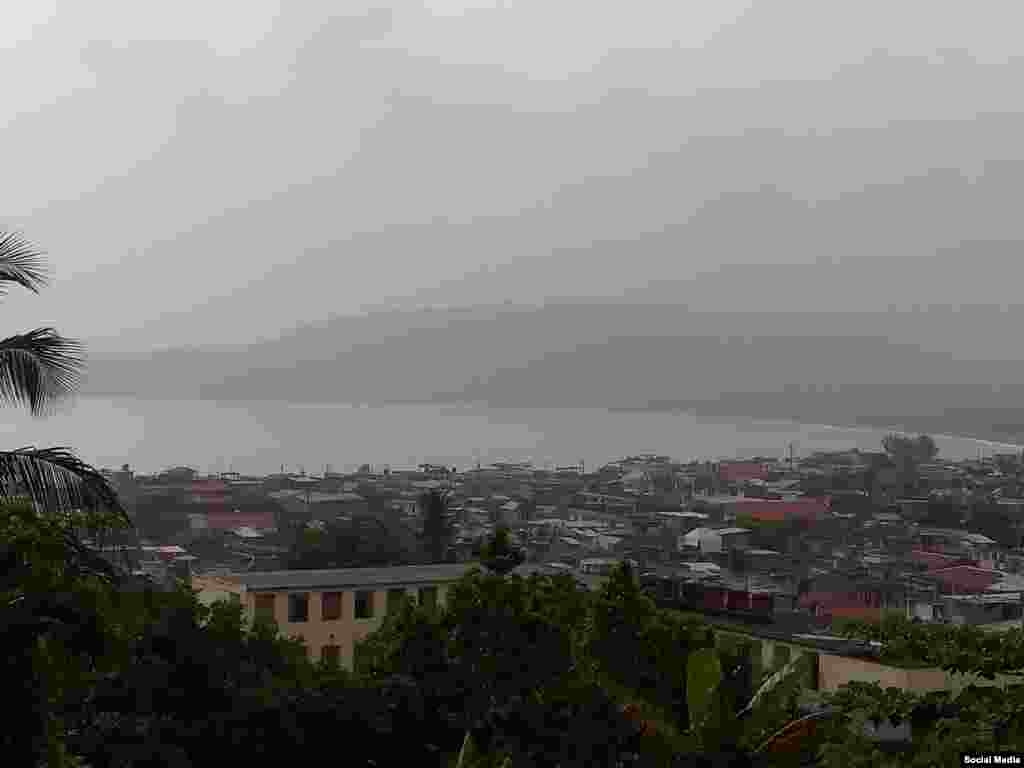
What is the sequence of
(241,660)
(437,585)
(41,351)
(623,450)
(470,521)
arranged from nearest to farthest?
(41,351) < (241,660) < (437,585) < (470,521) < (623,450)

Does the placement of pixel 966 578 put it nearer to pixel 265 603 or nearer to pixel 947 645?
pixel 265 603

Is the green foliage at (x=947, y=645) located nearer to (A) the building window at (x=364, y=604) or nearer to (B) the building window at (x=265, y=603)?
(B) the building window at (x=265, y=603)

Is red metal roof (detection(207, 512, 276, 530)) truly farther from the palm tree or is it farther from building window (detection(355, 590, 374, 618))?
the palm tree

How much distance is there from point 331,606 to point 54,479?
975 inches

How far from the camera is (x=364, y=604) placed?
32.6 meters

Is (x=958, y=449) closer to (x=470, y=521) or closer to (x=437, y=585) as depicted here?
(x=470, y=521)

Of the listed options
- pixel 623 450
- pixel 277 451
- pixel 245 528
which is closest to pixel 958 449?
pixel 623 450

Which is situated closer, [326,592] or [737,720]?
[737,720]

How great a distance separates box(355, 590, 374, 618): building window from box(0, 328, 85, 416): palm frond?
979 inches

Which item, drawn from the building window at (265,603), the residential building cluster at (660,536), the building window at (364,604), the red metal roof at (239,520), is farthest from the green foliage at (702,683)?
the red metal roof at (239,520)

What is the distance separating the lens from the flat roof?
3152 centimetres

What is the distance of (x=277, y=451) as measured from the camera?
155375 mm

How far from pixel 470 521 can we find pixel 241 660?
198ft

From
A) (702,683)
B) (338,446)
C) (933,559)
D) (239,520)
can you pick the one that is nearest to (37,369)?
(702,683)
